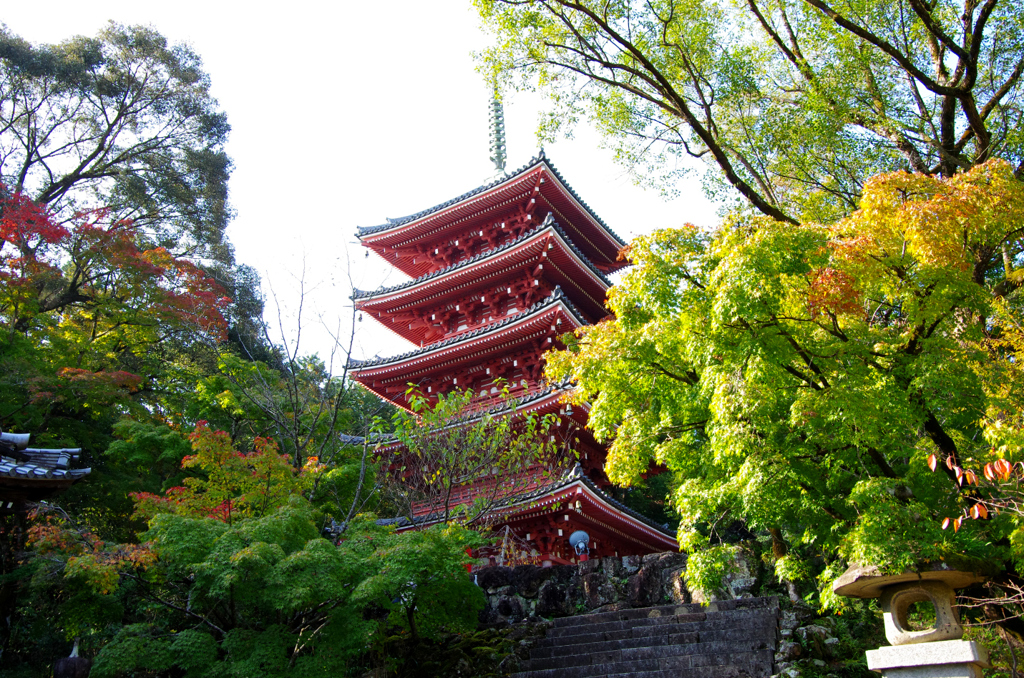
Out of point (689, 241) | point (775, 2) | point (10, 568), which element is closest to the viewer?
point (689, 241)

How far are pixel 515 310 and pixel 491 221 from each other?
2.58 metres

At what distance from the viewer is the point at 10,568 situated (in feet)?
25.5

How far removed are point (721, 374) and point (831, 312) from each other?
3.33 feet

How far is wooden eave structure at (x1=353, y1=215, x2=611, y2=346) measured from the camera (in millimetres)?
15094

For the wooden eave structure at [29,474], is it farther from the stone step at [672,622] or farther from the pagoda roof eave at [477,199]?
the pagoda roof eave at [477,199]

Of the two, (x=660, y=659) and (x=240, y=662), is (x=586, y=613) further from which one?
(x=240, y=662)

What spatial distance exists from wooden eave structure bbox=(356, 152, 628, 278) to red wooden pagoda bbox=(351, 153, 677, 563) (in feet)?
0.09

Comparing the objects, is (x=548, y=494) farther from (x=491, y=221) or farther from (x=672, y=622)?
(x=491, y=221)

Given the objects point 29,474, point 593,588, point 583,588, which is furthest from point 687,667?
point 29,474

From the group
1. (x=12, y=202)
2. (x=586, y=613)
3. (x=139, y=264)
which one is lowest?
(x=586, y=613)

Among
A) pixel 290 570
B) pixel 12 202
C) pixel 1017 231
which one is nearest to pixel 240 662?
pixel 290 570

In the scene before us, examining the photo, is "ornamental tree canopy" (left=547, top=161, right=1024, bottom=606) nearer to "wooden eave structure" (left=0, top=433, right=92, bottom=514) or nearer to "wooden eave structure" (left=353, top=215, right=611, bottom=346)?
"wooden eave structure" (left=0, top=433, right=92, bottom=514)

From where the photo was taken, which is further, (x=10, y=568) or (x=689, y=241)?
(x=10, y=568)

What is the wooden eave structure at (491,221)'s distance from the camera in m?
16.2
